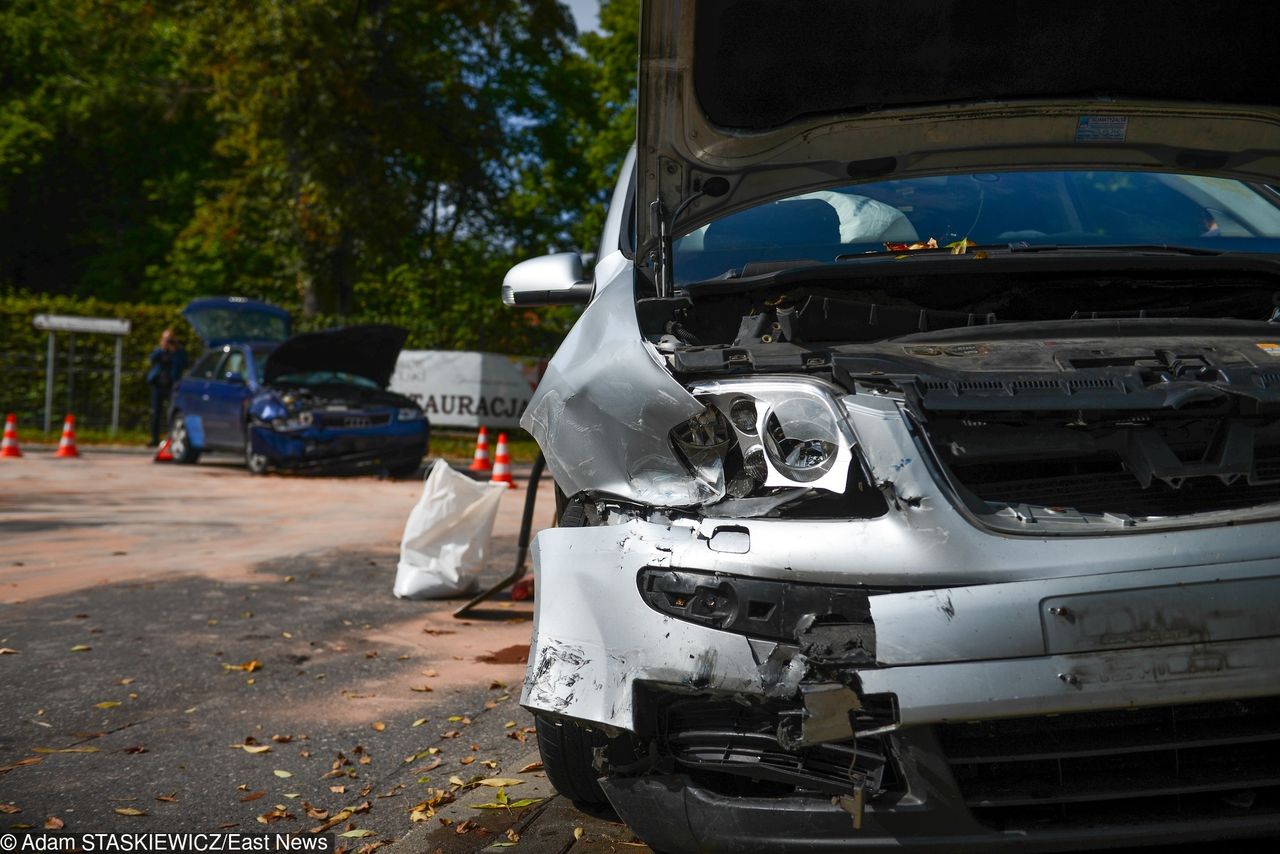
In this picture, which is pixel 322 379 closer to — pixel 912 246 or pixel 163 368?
pixel 163 368

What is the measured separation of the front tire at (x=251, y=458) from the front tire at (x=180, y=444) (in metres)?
2.09

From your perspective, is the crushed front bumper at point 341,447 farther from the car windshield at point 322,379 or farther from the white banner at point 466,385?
the white banner at point 466,385

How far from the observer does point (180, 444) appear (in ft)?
53.2

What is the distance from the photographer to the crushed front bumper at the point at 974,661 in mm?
2148

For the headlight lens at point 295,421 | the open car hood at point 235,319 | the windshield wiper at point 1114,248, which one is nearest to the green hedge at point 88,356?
the open car hood at point 235,319

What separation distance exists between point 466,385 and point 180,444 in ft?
18.6

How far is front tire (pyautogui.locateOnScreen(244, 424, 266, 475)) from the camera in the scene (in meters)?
14.1

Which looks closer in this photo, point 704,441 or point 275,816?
point 704,441

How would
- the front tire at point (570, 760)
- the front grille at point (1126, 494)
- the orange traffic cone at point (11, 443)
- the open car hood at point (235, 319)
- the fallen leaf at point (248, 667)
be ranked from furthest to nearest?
the open car hood at point (235, 319) → the orange traffic cone at point (11, 443) → the fallen leaf at point (248, 667) → the front tire at point (570, 760) → the front grille at point (1126, 494)

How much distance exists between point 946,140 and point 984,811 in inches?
82.6

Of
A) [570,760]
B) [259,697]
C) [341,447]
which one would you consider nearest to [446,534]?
[259,697]

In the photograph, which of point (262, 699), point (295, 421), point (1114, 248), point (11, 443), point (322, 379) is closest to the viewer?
point (1114, 248)

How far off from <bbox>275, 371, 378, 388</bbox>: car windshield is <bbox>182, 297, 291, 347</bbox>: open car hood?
343 cm

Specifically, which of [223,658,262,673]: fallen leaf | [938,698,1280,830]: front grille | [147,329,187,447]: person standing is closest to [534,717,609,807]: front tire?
[938,698,1280,830]: front grille
